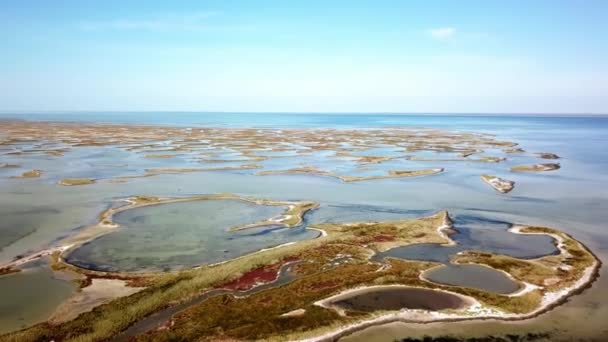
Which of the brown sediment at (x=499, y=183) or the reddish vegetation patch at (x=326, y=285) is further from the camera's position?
the brown sediment at (x=499, y=183)

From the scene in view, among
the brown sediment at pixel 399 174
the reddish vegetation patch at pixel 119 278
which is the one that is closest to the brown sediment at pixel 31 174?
the reddish vegetation patch at pixel 119 278

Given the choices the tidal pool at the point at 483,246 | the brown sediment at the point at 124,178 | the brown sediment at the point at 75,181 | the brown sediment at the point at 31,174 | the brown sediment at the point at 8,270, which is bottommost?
the tidal pool at the point at 483,246

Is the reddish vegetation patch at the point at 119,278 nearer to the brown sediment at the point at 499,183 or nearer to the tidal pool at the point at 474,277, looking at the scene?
the tidal pool at the point at 474,277

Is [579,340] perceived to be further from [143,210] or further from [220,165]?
[220,165]

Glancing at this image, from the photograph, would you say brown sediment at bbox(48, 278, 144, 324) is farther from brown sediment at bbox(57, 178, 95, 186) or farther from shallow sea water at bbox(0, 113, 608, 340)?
brown sediment at bbox(57, 178, 95, 186)

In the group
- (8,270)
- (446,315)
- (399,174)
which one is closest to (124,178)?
(8,270)

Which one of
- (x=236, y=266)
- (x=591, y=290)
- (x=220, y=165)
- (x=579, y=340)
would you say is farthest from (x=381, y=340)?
(x=220, y=165)

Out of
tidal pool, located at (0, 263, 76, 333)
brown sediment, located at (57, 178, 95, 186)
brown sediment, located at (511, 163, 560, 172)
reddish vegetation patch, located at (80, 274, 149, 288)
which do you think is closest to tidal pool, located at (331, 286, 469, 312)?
reddish vegetation patch, located at (80, 274, 149, 288)
